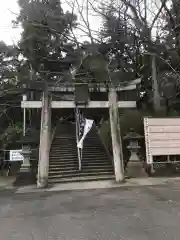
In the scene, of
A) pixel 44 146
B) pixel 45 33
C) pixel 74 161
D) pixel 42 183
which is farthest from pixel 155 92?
pixel 45 33

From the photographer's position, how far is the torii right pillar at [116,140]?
36.8 ft

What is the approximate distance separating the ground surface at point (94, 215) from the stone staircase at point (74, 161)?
3023mm

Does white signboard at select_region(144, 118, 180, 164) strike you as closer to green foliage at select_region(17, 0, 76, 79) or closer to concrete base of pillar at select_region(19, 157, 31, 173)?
concrete base of pillar at select_region(19, 157, 31, 173)

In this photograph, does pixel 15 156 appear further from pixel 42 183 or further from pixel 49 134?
pixel 42 183

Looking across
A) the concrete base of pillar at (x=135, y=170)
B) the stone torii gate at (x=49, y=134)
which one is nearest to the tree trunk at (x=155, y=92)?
the stone torii gate at (x=49, y=134)

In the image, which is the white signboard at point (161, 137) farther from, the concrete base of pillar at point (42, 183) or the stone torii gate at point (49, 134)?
the concrete base of pillar at point (42, 183)

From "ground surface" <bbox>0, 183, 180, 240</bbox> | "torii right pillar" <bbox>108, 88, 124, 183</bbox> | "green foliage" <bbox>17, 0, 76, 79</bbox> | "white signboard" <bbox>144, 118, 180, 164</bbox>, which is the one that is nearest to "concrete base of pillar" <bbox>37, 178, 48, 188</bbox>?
"ground surface" <bbox>0, 183, 180, 240</bbox>

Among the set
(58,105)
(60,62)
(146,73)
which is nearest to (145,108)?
(146,73)

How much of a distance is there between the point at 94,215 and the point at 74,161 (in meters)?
7.76

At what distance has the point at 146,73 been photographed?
1816cm

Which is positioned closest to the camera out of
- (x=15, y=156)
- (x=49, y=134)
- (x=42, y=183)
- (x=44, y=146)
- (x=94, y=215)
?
(x=94, y=215)

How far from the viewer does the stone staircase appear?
12286 mm

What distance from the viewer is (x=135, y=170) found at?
1227 cm

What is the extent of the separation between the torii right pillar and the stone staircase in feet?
3.21
